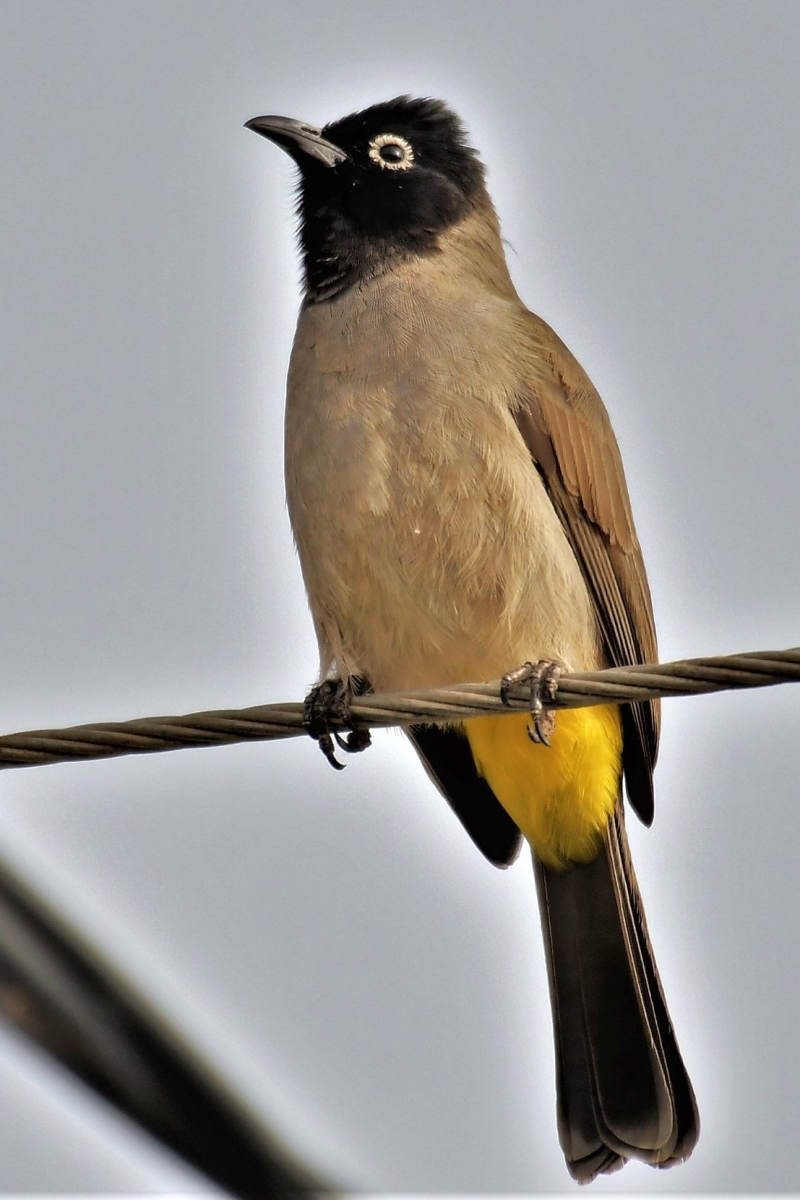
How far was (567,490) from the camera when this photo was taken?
531 cm

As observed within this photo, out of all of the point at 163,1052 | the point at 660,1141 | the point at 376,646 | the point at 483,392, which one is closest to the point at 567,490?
the point at 483,392

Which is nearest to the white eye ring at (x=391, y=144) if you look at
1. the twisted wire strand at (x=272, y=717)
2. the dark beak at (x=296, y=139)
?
the dark beak at (x=296, y=139)

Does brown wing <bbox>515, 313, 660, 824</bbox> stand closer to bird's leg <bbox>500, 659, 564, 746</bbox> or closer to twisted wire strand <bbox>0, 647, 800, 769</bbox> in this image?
bird's leg <bbox>500, 659, 564, 746</bbox>

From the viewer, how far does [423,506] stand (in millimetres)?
4949

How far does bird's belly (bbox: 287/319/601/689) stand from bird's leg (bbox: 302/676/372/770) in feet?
0.32

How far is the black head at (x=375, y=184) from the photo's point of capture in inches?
223

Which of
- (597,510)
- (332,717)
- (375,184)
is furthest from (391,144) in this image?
(332,717)

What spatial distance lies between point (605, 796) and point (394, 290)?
1.82 metres

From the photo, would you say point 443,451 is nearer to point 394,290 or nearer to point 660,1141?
point 394,290

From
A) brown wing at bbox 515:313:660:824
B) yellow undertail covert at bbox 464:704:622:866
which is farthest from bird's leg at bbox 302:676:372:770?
brown wing at bbox 515:313:660:824

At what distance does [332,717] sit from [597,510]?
1150mm

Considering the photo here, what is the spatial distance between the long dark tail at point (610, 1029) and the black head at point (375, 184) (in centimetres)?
210

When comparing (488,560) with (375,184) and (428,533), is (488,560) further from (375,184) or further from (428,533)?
(375,184)

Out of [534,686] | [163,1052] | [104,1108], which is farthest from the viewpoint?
[534,686]
